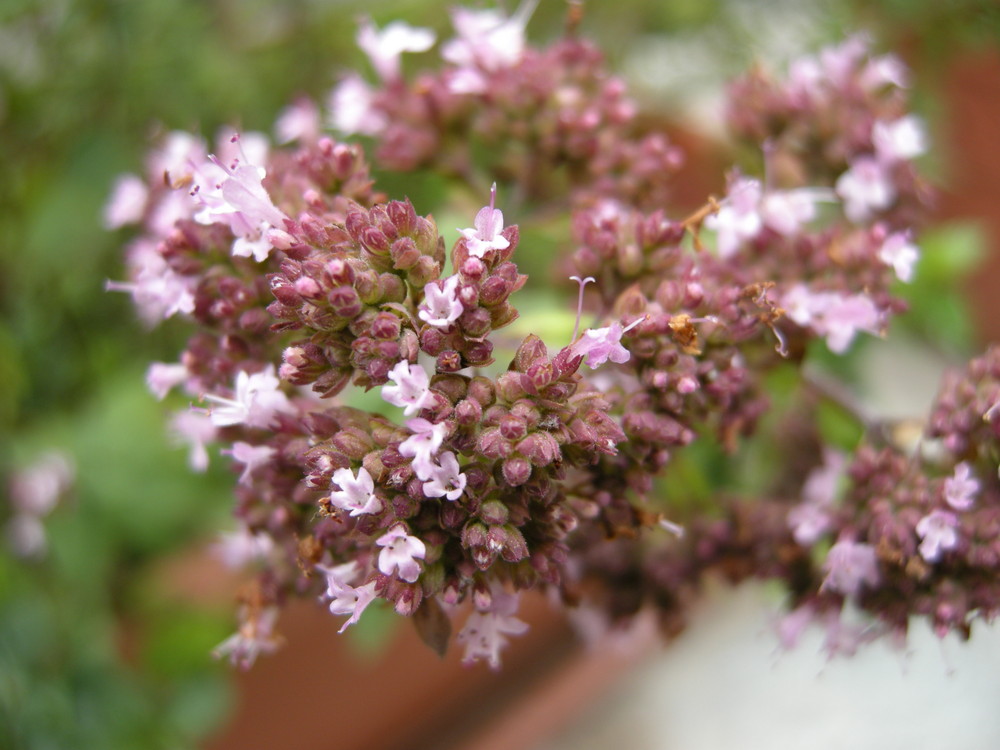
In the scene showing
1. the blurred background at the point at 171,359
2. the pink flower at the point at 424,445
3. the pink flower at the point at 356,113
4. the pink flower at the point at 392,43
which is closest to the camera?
the pink flower at the point at 424,445

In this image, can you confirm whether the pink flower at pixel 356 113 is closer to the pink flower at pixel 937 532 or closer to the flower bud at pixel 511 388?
the flower bud at pixel 511 388

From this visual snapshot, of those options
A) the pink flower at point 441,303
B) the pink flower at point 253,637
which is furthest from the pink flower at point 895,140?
the pink flower at point 253,637

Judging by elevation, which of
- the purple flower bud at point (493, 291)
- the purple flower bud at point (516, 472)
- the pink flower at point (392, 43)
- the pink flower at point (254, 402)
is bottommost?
the purple flower bud at point (516, 472)

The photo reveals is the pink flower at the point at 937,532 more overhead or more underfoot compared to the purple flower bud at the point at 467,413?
more underfoot

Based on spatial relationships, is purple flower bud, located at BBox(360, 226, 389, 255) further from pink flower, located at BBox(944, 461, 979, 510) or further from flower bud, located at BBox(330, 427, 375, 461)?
pink flower, located at BBox(944, 461, 979, 510)

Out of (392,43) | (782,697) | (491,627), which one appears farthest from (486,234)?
(782,697)

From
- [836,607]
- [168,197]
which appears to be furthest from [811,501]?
[168,197]

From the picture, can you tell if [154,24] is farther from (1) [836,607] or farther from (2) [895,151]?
(1) [836,607]

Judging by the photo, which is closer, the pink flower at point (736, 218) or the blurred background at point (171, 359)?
the pink flower at point (736, 218)
